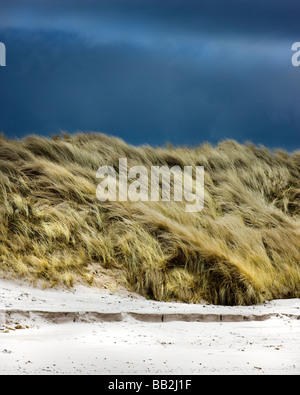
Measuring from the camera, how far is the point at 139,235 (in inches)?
273

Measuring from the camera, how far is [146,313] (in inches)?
193

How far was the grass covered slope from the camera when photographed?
20.7ft

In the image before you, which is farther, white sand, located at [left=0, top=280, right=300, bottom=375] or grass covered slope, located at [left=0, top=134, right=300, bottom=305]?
grass covered slope, located at [left=0, top=134, right=300, bottom=305]

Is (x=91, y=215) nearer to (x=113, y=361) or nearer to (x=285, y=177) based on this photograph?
(x=113, y=361)

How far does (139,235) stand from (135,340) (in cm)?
290

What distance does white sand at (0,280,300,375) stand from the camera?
3229 millimetres

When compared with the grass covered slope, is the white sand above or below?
below

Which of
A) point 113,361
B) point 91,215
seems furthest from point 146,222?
point 113,361

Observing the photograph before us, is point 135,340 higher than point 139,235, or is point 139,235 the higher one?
point 139,235

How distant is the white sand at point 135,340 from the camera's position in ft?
10.6

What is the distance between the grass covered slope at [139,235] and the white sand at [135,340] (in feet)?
1.48

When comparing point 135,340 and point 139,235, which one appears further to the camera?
point 139,235

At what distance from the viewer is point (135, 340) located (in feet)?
13.4

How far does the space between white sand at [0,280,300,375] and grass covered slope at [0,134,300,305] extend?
452 mm
